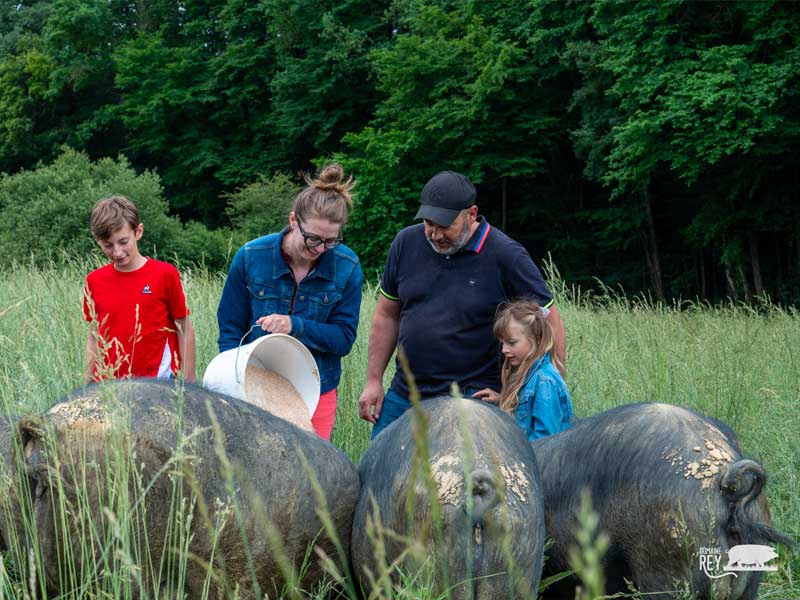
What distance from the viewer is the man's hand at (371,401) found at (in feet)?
15.9

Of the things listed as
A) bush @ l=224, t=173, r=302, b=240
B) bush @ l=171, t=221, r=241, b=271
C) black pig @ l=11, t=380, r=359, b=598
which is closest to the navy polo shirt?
black pig @ l=11, t=380, r=359, b=598

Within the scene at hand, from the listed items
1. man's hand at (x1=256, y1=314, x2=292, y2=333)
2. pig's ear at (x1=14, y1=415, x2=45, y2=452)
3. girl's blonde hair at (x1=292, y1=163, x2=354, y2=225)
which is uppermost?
girl's blonde hair at (x1=292, y1=163, x2=354, y2=225)

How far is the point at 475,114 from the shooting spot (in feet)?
86.6

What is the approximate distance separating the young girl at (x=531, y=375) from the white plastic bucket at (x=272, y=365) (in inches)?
32.7

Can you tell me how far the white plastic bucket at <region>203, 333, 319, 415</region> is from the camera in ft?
11.6

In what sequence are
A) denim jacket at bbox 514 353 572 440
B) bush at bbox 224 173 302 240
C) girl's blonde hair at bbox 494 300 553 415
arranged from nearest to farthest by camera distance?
1. denim jacket at bbox 514 353 572 440
2. girl's blonde hair at bbox 494 300 553 415
3. bush at bbox 224 173 302 240

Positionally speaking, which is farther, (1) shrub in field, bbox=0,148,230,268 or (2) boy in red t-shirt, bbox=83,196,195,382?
(1) shrub in field, bbox=0,148,230,268

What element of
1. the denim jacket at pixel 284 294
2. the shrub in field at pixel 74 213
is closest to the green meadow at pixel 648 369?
the denim jacket at pixel 284 294

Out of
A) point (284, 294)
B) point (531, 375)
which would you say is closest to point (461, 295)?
point (531, 375)

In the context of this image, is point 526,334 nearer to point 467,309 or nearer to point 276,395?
point 467,309

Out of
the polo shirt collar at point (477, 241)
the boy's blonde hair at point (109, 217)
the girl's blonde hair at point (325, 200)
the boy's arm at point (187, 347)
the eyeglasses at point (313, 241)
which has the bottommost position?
the boy's arm at point (187, 347)

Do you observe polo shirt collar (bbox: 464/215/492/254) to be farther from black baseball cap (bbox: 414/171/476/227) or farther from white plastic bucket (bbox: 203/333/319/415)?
white plastic bucket (bbox: 203/333/319/415)

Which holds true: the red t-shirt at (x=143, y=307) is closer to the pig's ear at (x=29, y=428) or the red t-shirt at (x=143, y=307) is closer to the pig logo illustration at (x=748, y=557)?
the pig's ear at (x=29, y=428)

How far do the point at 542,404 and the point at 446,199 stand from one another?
1.02 meters
